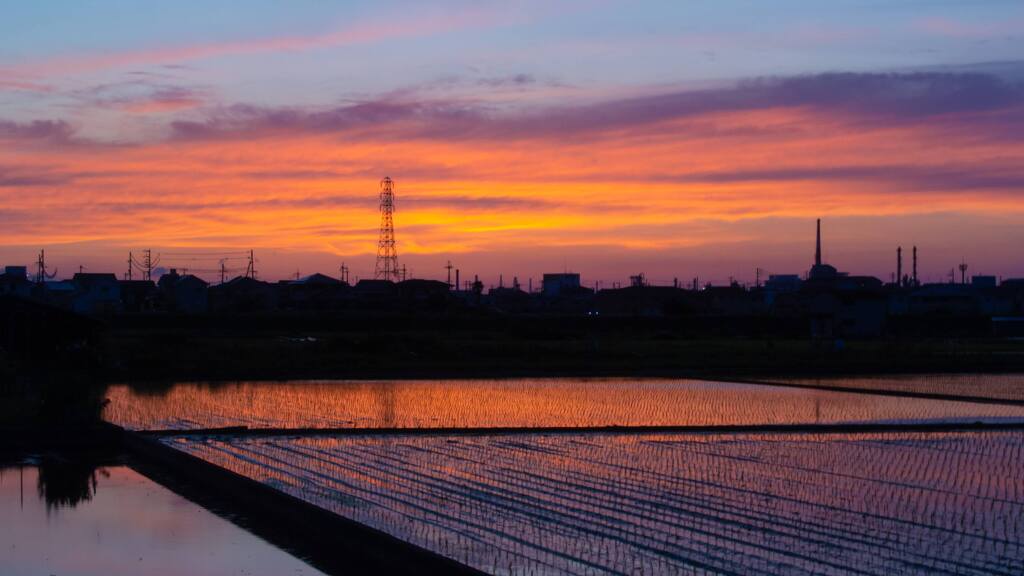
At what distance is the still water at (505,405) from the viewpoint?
52.5ft

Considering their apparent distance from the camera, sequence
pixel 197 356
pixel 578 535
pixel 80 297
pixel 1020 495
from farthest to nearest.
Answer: pixel 80 297 → pixel 197 356 → pixel 1020 495 → pixel 578 535

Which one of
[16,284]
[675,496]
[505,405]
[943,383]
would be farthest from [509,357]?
[16,284]

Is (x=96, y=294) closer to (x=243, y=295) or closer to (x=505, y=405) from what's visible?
(x=243, y=295)

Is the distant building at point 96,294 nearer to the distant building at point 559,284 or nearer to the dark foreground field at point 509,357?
the dark foreground field at point 509,357

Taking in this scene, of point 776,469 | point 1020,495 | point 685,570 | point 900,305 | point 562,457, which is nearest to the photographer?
point 685,570

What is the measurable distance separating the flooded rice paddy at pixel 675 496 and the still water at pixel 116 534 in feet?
2.74

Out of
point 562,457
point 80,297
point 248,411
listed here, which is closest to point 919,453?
point 562,457

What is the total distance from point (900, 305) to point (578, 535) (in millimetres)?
65714

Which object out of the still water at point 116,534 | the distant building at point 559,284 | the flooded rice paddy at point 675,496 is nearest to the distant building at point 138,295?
the distant building at point 559,284

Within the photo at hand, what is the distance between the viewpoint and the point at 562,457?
1196cm

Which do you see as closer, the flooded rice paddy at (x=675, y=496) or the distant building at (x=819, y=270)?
the flooded rice paddy at (x=675, y=496)

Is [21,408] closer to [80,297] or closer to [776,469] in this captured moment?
[776,469]

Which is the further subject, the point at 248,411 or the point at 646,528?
the point at 248,411

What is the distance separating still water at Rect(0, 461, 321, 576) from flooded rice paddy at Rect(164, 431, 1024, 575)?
2.74ft
